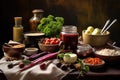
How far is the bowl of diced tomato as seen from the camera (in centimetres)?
207

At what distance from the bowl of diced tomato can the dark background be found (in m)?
0.84

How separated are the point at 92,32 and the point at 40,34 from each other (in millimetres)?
420

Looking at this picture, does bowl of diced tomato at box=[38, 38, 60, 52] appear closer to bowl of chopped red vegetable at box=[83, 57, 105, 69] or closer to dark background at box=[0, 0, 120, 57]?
bowl of chopped red vegetable at box=[83, 57, 105, 69]

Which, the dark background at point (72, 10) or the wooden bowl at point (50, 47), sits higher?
the dark background at point (72, 10)

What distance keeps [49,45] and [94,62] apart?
0.41m

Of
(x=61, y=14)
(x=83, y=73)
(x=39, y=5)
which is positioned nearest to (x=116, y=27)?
(x=61, y=14)

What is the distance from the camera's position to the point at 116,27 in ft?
9.68

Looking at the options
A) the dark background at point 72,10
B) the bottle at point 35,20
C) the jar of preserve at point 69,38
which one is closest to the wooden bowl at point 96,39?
the jar of preserve at point 69,38

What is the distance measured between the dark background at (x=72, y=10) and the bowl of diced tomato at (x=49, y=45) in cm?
84

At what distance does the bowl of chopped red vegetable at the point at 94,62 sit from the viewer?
5.78ft

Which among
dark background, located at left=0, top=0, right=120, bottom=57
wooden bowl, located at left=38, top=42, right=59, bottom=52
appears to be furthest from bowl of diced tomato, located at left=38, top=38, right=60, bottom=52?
dark background, located at left=0, top=0, right=120, bottom=57

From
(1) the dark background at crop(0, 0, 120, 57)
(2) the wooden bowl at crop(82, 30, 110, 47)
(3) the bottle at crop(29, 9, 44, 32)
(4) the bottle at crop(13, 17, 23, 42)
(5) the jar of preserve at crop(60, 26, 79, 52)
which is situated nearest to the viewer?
(5) the jar of preserve at crop(60, 26, 79, 52)

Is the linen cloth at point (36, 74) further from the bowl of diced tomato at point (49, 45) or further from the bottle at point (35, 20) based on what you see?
the bottle at point (35, 20)

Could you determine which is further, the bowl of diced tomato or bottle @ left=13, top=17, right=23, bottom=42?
bottle @ left=13, top=17, right=23, bottom=42
